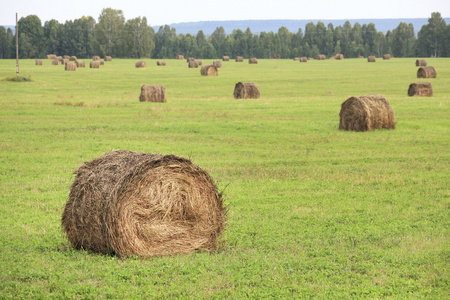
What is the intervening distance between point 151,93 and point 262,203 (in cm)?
→ 2262

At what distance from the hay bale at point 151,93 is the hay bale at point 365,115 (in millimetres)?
13728

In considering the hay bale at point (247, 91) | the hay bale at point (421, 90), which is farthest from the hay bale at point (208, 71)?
the hay bale at point (421, 90)

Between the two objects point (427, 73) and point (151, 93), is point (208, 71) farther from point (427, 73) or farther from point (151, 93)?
point (151, 93)

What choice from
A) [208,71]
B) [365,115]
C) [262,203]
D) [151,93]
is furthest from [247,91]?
[208,71]

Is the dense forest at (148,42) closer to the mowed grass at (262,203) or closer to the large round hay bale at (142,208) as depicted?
the mowed grass at (262,203)

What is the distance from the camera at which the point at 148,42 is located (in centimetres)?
15250

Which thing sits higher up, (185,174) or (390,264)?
(185,174)

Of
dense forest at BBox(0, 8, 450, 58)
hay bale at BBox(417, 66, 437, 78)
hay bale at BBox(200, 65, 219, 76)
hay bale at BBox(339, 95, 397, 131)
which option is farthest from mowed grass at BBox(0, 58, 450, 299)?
dense forest at BBox(0, 8, 450, 58)

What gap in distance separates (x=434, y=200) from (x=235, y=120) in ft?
46.6

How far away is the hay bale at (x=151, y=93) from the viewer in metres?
34.5

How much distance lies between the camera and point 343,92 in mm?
43844

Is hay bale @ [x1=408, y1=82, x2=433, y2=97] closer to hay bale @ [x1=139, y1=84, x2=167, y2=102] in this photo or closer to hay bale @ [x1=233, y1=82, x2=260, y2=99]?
hay bale @ [x1=233, y1=82, x2=260, y2=99]

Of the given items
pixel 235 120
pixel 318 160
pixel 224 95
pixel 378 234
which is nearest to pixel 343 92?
pixel 224 95

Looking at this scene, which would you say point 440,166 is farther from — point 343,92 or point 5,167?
point 343,92
